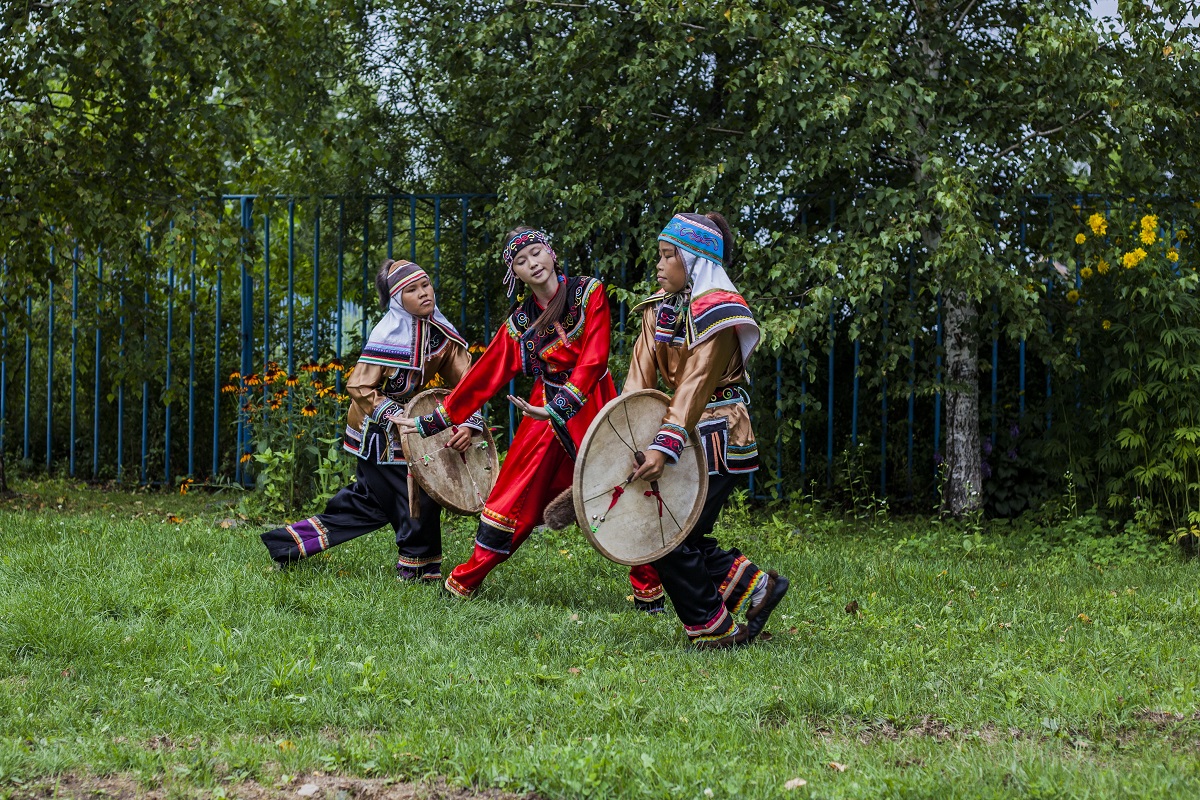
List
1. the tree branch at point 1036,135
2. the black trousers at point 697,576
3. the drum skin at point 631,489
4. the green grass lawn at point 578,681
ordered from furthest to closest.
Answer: the tree branch at point 1036,135 < the black trousers at point 697,576 < the drum skin at point 631,489 < the green grass lawn at point 578,681

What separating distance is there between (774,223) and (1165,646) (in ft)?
14.4

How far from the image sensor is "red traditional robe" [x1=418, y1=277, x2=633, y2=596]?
5.71 m

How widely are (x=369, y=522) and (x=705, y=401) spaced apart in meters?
2.21

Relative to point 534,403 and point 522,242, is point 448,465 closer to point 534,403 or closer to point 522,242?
point 534,403

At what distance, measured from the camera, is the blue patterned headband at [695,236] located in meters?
4.90

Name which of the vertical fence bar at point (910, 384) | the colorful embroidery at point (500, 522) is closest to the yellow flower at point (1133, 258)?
the vertical fence bar at point (910, 384)

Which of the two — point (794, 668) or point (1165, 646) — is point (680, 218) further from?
point (1165, 646)

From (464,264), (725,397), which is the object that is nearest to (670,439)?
(725,397)

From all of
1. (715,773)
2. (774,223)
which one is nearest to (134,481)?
(774,223)

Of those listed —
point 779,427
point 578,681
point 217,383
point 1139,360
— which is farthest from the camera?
point 217,383

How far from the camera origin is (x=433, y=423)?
5848mm

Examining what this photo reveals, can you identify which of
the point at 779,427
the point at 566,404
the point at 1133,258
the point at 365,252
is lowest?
the point at 779,427

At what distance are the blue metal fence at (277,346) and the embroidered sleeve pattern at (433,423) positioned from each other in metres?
2.47

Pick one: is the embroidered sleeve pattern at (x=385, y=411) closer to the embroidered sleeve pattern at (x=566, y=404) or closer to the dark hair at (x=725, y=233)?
the embroidered sleeve pattern at (x=566, y=404)
